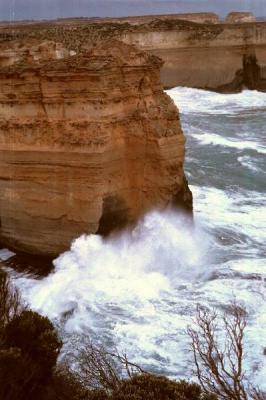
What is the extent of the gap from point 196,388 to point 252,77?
4102 cm

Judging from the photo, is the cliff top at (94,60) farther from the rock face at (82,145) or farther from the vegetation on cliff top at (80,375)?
the vegetation on cliff top at (80,375)

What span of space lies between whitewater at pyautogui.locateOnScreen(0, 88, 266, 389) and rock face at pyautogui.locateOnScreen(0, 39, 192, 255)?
1.52 ft

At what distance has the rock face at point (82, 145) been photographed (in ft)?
34.4

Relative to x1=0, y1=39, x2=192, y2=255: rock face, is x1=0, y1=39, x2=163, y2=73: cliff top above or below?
above

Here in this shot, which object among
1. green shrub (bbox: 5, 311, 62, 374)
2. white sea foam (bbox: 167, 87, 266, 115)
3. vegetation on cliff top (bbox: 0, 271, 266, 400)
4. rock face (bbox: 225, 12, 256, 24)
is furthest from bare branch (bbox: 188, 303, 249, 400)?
rock face (bbox: 225, 12, 256, 24)

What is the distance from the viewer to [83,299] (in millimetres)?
9641

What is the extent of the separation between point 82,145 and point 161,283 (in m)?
2.65

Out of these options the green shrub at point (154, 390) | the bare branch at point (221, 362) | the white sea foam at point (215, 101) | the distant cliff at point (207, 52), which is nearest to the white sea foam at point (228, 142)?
the white sea foam at point (215, 101)

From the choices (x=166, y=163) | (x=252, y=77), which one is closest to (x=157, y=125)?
(x=166, y=163)

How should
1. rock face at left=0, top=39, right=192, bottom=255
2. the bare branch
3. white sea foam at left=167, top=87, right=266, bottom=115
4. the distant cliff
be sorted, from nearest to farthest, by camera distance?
the bare branch, rock face at left=0, top=39, right=192, bottom=255, white sea foam at left=167, top=87, right=266, bottom=115, the distant cliff

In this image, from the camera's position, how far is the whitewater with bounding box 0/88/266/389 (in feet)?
27.7

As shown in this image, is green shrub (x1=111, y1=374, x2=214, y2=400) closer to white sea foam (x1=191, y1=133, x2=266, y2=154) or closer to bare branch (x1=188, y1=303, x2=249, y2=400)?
bare branch (x1=188, y1=303, x2=249, y2=400)

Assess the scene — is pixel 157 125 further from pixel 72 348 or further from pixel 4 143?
pixel 72 348

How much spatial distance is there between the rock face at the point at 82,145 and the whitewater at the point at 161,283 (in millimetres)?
463
